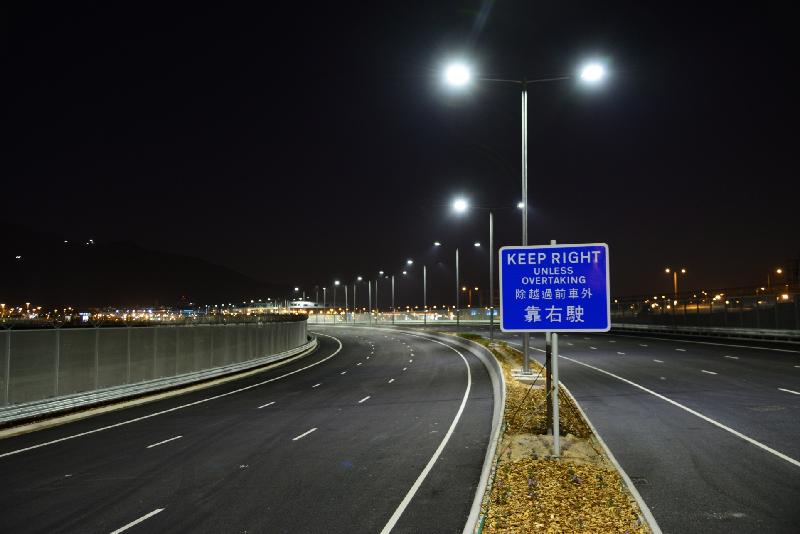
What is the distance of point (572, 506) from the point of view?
27.4 ft

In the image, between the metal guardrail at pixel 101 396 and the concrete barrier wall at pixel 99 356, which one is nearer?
the metal guardrail at pixel 101 396

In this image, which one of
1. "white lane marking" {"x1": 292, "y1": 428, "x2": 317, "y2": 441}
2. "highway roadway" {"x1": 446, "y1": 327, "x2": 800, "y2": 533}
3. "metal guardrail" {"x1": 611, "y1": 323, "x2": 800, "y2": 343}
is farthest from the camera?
"metal guardrail" {"x1": 611, "y1": 323, "x2": 800, "y2": 343}

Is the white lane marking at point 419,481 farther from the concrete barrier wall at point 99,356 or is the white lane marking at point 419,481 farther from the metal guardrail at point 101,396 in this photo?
the concrete barrier wall at point 99,356

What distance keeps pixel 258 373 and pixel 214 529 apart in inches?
1094

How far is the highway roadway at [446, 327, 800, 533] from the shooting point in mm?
8969

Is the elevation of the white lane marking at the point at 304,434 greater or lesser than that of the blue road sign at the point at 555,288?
lesser

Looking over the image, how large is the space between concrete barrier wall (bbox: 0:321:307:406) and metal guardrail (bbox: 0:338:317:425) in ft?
0.70

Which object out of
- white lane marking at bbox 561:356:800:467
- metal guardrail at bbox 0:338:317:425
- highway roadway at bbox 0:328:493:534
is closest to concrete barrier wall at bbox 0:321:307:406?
metal guardrail at bbox 0:338:317:425

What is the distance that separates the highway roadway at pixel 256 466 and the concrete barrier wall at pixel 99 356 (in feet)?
4.88

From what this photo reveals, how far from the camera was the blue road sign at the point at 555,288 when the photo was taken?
11.1m

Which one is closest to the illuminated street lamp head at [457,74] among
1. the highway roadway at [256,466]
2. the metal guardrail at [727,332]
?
the highway roadway at [256,466]

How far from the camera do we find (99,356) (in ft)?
71.9

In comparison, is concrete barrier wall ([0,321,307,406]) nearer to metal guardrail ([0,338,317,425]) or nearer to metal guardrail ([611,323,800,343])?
metal guardrail ([0,338,317,425])

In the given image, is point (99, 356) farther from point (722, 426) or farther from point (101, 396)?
point (722, 426)
